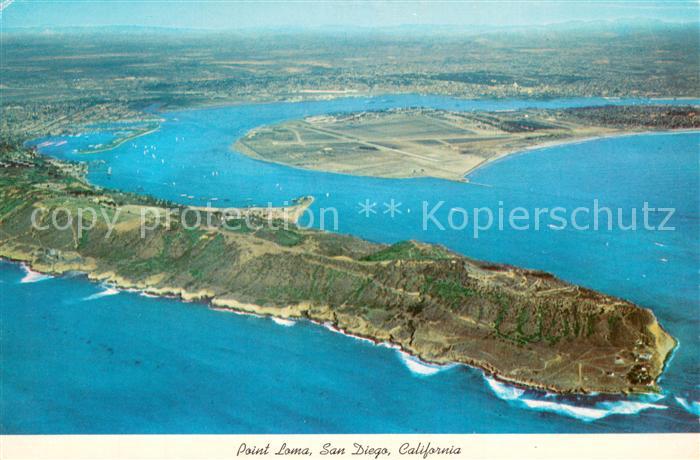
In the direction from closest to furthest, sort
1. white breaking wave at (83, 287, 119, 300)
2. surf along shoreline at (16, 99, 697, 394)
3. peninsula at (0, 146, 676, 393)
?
surf along shoreline at (16, 99, 697, 394)
peninsula at (0, 146, 676, 393)
white breaking wave at (83, 287, 119, 300)

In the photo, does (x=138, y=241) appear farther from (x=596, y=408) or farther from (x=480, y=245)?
(x=596, y=408)

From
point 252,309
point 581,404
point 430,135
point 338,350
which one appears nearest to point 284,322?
point 252,309

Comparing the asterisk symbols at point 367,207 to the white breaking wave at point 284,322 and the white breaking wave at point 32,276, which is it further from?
the white breaking wave at point 32,276

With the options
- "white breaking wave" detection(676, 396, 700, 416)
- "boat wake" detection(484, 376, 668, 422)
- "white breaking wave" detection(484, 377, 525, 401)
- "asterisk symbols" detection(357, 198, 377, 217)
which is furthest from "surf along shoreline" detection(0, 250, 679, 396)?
"asterisk symbols" detection(357, 198, 377, 217)

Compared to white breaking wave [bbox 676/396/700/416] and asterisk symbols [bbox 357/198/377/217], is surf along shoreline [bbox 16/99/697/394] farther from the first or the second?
asterisk symbols [bbox 357/198/377/217]

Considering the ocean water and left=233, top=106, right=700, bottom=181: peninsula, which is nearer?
the ocean water

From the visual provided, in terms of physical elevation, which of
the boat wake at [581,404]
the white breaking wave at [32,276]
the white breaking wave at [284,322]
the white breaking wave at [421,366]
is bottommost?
the boat wake at [581,404]

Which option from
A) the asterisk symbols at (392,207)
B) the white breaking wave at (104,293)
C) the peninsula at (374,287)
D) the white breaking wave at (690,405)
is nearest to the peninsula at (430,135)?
the asterisk symbols at (392,207)
